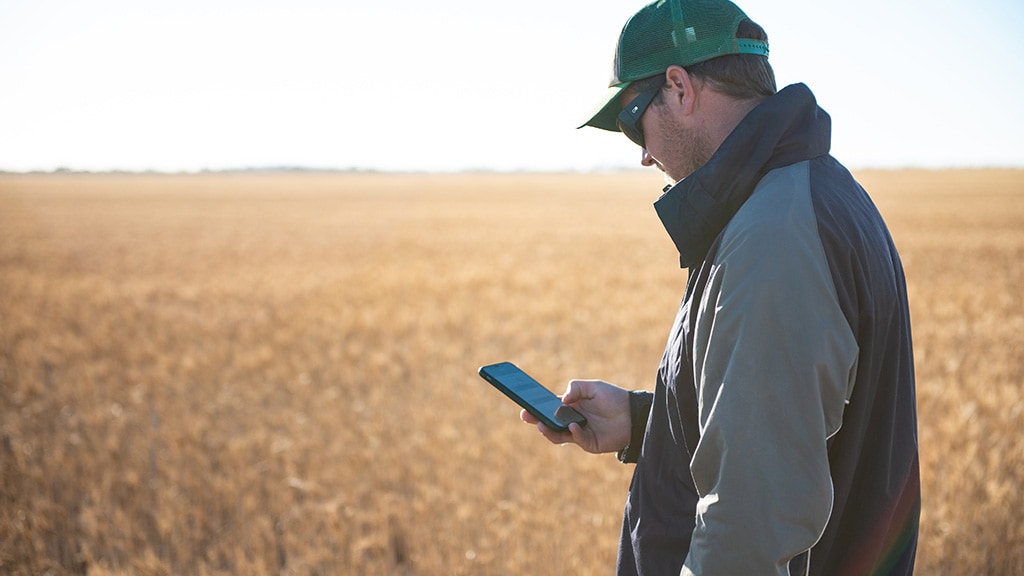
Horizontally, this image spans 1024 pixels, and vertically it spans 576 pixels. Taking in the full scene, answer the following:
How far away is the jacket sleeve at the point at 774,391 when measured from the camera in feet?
4.01

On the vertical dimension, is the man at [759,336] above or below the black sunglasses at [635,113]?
below

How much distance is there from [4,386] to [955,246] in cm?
2103

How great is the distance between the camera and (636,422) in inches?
83.1

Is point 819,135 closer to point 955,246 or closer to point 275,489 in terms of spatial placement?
point 275,489

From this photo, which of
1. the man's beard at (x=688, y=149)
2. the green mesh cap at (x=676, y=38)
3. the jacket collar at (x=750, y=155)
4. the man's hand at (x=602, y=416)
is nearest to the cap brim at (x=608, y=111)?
the green mesh cap at (x=676, y=38)

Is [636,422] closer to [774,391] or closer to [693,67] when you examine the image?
[774,391]

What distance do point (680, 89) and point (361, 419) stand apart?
5112 millimetres

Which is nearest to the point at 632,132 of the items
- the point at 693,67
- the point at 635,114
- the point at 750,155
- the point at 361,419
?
the point at 635,114

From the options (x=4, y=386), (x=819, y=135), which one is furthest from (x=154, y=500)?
(x=819, y=135)

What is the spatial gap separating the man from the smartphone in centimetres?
42

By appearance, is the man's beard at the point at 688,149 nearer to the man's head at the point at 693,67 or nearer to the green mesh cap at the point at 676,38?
the man's head at the point at 693,67

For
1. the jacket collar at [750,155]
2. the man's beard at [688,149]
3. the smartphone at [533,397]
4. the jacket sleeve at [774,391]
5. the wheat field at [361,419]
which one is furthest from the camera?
the wheat field at [361,419]

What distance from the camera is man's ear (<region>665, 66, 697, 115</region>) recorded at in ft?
4.89

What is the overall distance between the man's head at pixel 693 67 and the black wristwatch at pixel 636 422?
0.80 m
